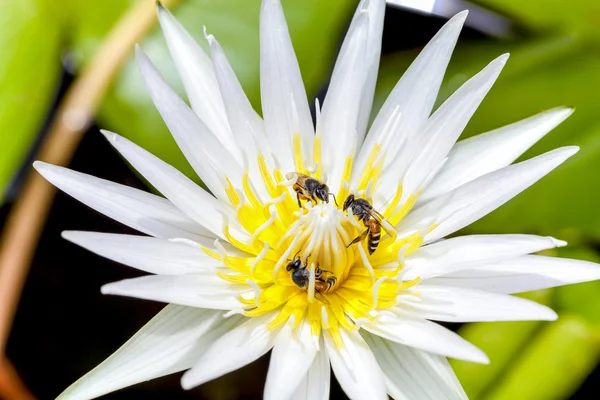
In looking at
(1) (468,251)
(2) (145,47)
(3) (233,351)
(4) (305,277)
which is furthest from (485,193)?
(2) (145,47)

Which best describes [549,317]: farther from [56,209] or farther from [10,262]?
[56,209]

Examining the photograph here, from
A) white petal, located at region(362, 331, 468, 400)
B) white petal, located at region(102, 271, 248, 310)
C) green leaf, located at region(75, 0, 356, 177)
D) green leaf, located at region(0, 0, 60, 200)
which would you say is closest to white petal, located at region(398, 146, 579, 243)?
white petal, located at region(362, 331, 468, 400)

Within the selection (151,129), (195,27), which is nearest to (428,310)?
(151,129)

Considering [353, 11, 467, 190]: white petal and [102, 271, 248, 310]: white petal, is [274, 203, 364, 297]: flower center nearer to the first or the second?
[102, 271, 248, 310]: white petal

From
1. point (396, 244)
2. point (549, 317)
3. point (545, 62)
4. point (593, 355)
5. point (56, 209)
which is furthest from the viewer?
point (56, 209)

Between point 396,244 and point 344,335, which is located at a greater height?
point 396,244

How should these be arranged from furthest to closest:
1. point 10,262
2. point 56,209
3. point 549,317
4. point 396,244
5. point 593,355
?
point 56,209
point 10,262
point 593,355
point 396,244
point 549,317
